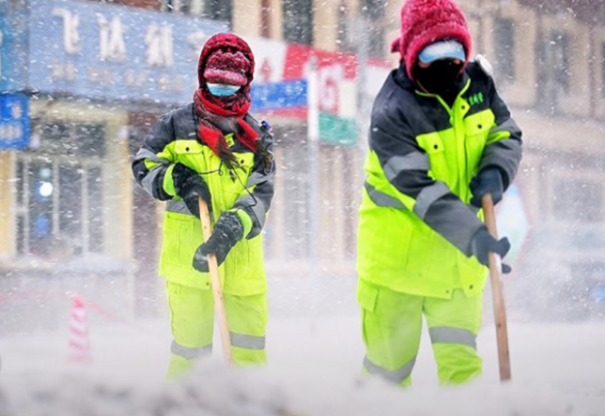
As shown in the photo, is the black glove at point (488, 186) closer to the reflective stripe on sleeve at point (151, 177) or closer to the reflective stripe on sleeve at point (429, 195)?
the reflective stripe on sleeve at point (429, 195)

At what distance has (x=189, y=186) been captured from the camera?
3697 millimetres

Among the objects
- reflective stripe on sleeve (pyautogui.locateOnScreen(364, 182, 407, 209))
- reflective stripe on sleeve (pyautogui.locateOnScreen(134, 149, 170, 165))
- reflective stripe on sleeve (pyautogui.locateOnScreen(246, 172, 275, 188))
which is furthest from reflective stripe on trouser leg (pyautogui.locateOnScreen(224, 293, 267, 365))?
reflective stripe on sleeve (pyautogui.locateOnScreen(364, 182, 407, 209))

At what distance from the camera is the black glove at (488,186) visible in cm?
310

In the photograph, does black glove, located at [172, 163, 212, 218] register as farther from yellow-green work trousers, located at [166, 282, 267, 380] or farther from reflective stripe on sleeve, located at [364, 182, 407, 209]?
reflective stripe on sleeve, located at [364, 182, 407, 209]

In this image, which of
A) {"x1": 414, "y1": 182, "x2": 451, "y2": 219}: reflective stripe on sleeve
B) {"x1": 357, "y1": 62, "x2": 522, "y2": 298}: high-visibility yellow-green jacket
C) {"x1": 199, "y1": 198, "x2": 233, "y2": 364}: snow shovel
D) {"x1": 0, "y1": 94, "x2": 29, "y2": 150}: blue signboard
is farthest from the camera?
{"x1": 0, "y1": 94, "x2": 29, "y2": 150}: blue signboard

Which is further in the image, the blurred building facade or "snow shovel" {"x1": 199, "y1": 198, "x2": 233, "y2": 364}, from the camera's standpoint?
the blurred building facade

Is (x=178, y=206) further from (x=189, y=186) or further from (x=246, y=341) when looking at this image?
(x=246, y=341)

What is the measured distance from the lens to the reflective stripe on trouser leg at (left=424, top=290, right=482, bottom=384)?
126 inches

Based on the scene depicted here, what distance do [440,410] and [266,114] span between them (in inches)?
303

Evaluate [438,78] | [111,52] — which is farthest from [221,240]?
[111,52]

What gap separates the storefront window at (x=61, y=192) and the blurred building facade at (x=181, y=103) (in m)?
0.01

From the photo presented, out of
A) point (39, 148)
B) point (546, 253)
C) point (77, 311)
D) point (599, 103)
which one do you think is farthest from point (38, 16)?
point (599, 103)

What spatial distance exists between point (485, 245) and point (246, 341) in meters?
1.13

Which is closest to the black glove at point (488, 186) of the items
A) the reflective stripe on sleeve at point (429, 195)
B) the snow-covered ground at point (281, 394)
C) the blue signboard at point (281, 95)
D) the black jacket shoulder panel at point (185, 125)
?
the reflective stripe on sleeve at point (429, 195)
